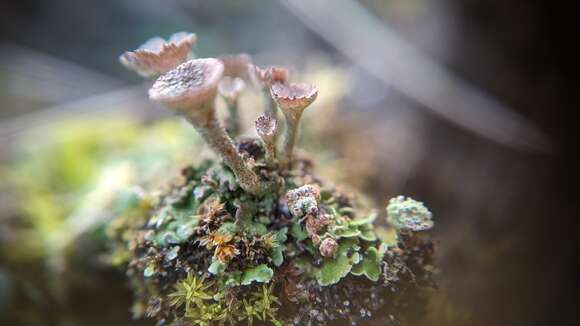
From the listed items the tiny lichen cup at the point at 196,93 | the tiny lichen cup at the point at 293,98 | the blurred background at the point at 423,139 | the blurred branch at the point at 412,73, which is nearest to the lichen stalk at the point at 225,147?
the tiny lichen cup at the point at 196,93

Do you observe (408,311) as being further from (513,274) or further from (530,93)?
(530,93)

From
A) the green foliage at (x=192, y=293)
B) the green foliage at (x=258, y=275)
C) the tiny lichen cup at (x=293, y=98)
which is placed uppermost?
the tiny lichen cup at (x=293, y=98)

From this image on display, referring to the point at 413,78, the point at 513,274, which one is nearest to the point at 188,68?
the point at 513,274

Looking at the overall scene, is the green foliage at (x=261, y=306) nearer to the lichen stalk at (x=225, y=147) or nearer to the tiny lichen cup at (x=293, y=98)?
the lichen stalk at (x=225, y=147)

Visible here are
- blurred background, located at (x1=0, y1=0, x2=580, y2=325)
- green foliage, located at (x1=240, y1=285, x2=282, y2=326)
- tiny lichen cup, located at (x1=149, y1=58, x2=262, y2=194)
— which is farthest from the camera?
blurred background, located at (x1=0, y1=0, x2=580, y2=325)

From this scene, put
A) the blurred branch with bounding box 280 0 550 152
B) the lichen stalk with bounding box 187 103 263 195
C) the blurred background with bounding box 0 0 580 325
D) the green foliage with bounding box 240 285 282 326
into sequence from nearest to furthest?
the lichen stalk with bounding box 187 103 263 195 → the green foliage with bounding box 240 285 282 326 → the blurred background with bounding box 0 0 580 325 → the blurred branch with bounding box 280 0 550 152

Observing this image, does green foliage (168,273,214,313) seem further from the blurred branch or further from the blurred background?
the blurred branch

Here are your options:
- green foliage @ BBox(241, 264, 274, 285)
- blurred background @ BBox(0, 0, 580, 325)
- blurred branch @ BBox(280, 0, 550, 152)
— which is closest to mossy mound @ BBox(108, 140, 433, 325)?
green foliage @ BBox(241, 264, 274, 285)

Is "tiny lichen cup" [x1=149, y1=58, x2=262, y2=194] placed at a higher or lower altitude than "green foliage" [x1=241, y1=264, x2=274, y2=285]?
higher
